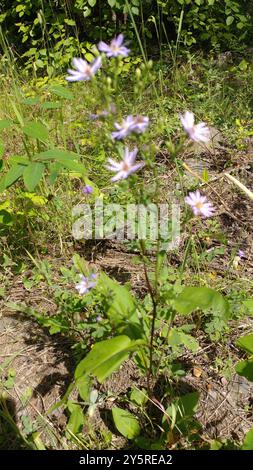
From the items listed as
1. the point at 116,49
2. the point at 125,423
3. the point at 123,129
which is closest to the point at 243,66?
the point at 116,49

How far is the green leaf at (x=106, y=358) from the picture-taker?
1.03 meters

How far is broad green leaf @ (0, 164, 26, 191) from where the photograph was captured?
1.56 metres

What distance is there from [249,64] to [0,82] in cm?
195

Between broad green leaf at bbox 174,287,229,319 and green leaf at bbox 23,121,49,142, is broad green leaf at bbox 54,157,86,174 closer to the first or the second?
green leaf at bbox 23,121,49,142

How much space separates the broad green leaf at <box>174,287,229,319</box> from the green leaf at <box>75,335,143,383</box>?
0.15 metres

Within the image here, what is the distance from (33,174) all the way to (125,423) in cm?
89

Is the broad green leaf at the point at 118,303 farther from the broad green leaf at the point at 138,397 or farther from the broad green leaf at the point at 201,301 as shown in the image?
the broad green leaf at the point at 138,397

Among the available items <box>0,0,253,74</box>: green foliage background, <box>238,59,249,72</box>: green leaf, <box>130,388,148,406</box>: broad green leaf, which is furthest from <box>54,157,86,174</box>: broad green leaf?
<box>238,59,249,72</box>: green leaf

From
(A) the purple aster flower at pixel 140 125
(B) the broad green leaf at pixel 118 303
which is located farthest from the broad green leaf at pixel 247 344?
(A) the purple aster flower at pixel 140 125

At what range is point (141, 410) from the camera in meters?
1.52

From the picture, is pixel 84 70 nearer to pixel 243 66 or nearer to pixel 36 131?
pixel 36 131

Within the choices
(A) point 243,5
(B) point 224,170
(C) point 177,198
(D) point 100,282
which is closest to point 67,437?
(D) point 100,282

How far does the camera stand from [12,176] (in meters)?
1.57

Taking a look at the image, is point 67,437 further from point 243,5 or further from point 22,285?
point 243,5
